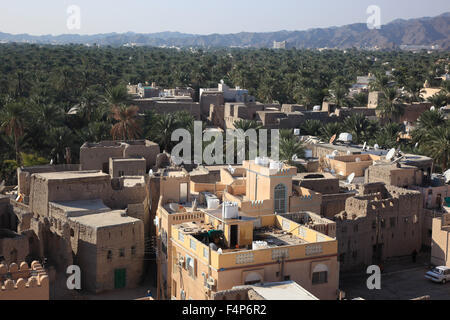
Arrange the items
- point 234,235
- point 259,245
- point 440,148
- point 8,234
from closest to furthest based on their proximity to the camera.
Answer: point 259,245, point 234,235, point 8,234, point 440,148

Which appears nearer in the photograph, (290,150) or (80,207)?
(80,207)

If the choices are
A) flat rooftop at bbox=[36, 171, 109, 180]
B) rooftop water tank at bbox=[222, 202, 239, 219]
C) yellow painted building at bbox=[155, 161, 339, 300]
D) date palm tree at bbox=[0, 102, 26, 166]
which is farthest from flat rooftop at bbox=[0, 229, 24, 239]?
date palm tree at bbox=[0, 102, 26, 166]

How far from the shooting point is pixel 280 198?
25.4m

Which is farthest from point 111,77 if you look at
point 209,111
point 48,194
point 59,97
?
point 48,194

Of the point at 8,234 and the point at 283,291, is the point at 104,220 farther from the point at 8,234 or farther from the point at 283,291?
the point at 283,291

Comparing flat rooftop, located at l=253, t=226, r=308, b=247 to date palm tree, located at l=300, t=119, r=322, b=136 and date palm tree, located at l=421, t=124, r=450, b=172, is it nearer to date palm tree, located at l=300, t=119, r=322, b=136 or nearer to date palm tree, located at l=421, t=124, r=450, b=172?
date palm tree, located at l=421, t=124, r=450, b=172

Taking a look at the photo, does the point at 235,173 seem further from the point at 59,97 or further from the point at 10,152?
the point at 59,97

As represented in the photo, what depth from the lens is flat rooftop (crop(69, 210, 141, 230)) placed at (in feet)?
75.1

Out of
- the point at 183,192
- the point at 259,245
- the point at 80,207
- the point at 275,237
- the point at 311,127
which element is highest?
the point at 311,127

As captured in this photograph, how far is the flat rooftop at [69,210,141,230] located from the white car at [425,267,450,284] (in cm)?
1200

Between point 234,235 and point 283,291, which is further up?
point 234,235

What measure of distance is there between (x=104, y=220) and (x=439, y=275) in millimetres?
13498

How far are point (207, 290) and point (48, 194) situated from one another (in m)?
10.3

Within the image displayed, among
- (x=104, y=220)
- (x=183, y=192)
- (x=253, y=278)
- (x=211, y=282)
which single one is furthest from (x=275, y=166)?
(x=211, y=282)
